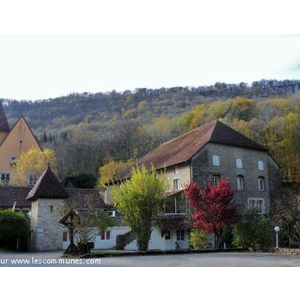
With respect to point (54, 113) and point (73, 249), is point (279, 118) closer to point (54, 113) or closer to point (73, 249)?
point (54, 113)

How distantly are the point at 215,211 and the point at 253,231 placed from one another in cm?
213

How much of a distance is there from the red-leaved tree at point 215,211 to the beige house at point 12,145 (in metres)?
20.1

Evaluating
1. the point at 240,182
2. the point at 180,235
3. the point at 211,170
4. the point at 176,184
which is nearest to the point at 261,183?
the point at 240,182

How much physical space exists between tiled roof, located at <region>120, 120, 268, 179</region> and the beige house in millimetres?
10228

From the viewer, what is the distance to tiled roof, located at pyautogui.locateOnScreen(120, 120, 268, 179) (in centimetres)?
2866

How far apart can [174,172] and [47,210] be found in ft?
30.7

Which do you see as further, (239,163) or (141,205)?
(239,163)

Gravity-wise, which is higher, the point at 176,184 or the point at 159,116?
the point at 159,116

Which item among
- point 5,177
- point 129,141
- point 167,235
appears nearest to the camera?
point 167,235

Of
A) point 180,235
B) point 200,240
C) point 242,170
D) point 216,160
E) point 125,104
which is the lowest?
point 200,240

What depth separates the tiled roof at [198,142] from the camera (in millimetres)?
28656

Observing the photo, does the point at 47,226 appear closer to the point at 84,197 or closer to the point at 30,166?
the point at 84,197

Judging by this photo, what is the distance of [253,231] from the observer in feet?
70.4

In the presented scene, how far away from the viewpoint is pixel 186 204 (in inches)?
1004
